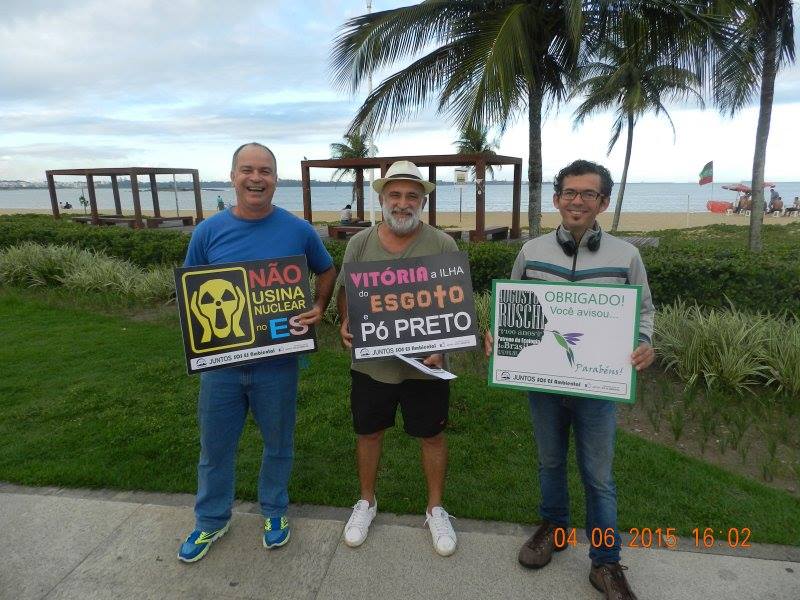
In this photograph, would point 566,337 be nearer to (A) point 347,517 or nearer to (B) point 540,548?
(B) point 540,548

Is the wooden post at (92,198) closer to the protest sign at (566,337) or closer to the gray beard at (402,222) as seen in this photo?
the gray beard at (402,222)

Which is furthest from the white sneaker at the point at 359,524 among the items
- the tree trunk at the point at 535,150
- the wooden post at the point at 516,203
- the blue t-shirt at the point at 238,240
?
the wooden post at the point at 516,203

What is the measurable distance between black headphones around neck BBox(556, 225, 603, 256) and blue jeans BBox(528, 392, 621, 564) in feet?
2.39

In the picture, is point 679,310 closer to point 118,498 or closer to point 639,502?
point 639,502

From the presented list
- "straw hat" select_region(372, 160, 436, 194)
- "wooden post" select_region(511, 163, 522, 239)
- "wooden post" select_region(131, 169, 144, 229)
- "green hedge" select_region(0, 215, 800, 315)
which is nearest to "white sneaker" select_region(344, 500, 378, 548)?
"straw hat" select_region(372, 160, 436, 194)

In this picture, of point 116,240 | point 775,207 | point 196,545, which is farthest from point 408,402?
point 775,207

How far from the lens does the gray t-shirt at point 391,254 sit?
2.90 metres

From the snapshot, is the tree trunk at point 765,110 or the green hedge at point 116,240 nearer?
the tree trunk at point 765,110

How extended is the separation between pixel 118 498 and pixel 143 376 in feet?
7.99

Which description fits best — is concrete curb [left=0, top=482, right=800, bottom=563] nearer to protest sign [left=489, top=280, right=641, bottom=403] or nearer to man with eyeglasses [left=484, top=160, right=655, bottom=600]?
man with eyeglasses [left=484, top=160, right=655, bottom=600]

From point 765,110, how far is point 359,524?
10.1m

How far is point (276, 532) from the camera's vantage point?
3020 millimetres

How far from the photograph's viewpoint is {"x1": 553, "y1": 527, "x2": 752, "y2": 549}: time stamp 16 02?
2973 millimetres

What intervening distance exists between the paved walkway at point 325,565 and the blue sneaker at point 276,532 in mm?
49
